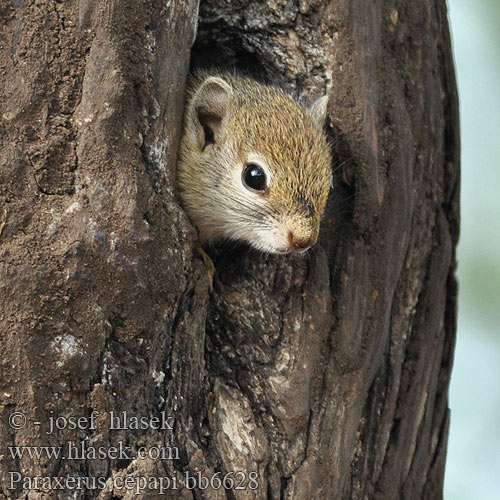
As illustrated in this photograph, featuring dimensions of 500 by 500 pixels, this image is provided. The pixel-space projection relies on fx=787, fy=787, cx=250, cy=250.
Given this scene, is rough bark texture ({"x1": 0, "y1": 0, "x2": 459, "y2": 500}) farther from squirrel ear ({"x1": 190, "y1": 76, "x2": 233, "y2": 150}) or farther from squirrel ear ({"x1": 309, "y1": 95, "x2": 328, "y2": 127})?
squirrel ear ({"x1": 190, "y1": 76, "x2": 233, "y2": 150})

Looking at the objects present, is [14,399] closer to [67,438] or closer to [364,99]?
[67,438]

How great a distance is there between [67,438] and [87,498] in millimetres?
205

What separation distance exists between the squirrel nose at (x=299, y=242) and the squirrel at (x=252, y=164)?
3cm

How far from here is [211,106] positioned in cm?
336

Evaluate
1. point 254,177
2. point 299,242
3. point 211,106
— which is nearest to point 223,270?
point 254,177

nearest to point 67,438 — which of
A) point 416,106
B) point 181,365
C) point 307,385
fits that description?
point 181,365

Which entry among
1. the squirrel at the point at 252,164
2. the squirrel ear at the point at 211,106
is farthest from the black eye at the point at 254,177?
the squirrel ear at the point at 211,106

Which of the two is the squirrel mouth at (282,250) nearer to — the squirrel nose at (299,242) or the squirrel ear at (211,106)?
the squirrel nose at (299,242)

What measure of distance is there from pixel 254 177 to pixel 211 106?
0.40 meters

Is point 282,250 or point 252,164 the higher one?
point 252,164

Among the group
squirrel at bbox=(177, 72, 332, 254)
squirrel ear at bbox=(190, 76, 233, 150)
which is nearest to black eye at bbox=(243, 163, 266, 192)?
squirrel at bbox=(177, 72, 332, 254)

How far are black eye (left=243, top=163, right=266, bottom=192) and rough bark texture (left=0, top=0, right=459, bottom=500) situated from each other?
0.94 feet

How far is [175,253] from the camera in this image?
108 inches

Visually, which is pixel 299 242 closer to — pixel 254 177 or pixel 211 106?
pixel 254 177
